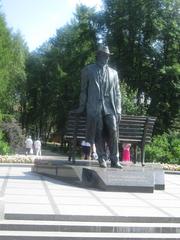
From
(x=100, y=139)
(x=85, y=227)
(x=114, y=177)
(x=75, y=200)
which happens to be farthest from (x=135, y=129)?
(x=85, y=227)

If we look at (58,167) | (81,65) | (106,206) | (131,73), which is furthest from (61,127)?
(106,206)

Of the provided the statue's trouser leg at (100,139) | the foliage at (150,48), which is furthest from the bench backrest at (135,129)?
the foliage at (150,48)

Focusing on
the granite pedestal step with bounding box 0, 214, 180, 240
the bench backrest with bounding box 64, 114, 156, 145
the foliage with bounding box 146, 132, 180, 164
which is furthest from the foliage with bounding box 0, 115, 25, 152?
the granite pedestal step with bounding box 0, 214, 180, 240

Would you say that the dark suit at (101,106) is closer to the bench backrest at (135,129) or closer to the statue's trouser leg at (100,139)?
the statue's trouser leg at (100,139)

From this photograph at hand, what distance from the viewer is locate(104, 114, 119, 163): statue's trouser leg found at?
13.0 metres

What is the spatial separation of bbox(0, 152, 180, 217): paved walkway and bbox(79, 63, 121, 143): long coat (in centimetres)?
159

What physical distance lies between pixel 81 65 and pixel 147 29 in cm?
721

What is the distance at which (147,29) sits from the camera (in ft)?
142

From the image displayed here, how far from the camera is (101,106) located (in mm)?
12984

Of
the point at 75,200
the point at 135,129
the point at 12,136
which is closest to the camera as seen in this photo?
the point at 75,200

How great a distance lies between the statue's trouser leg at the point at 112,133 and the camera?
42.6 ft

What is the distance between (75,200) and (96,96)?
3.31m

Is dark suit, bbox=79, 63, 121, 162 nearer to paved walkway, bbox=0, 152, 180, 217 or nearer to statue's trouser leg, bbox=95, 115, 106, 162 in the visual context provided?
statue's trouser leg, bbox=95, 115, 106, 162

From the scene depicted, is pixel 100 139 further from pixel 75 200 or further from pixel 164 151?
pixel 164 151
